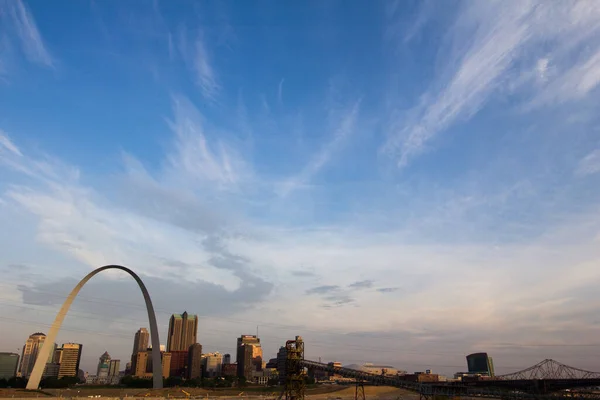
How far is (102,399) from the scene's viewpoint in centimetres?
12131

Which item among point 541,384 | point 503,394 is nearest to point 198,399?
point 503,394

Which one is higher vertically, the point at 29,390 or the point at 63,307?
the point at 63,307

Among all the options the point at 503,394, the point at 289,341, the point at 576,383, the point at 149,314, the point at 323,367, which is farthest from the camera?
the point at 576,383

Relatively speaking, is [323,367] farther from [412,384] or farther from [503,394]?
[503,394]

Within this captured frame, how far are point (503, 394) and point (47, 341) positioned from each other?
117915mm

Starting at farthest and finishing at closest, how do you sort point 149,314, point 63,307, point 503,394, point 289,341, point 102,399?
point 149,314 < point 63,307 < point 102,399 < point 503,394 < point 289,341

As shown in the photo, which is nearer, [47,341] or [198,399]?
[47,341]

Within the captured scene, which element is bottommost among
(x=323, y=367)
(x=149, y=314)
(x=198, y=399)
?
(x=198, y=399)

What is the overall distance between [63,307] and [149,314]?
2513cm

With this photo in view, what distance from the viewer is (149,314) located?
143 m

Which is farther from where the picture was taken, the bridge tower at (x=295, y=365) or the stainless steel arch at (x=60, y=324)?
the stainless steel arch at (x=60, y=324)

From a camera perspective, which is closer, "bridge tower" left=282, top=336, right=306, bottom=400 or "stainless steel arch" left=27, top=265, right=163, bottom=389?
"bridge tower" left=282, top=336, right=306, bottom=400

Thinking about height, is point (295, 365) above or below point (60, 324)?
below

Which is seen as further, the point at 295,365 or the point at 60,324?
the point at 60,324
